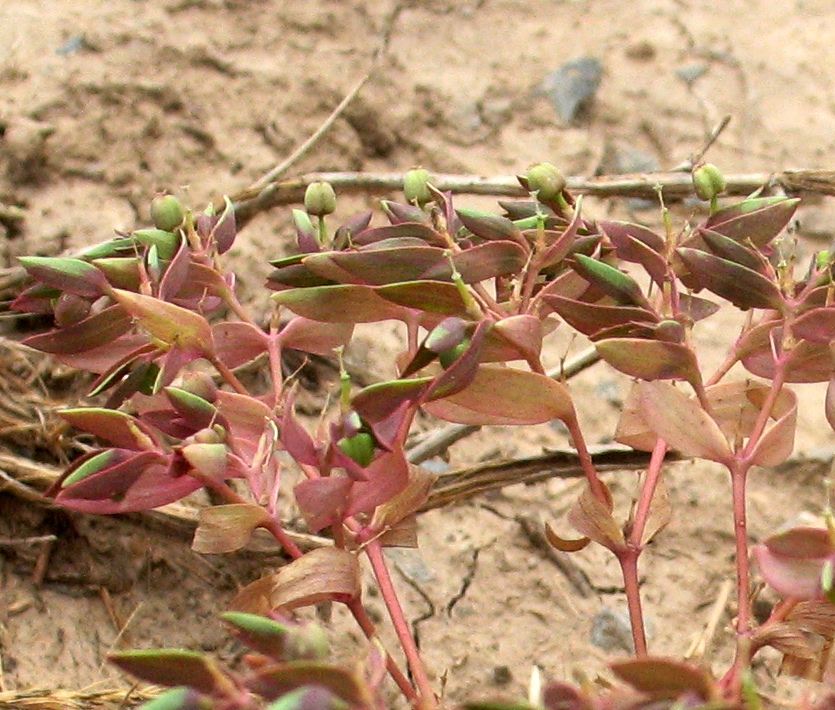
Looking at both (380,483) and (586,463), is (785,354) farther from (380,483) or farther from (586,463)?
(380,483)

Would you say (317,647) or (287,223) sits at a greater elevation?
(317,647)

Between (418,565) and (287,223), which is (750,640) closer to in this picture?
(418,565)

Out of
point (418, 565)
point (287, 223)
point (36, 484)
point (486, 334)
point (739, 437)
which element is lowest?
point (418, 565)

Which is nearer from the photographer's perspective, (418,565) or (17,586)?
(17,586)

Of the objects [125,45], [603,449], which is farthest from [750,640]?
[125,45]

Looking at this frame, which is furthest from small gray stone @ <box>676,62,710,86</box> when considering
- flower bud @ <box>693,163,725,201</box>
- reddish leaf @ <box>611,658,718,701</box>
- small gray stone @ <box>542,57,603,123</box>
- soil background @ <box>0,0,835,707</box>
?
reddish leaf @ <box>611,658,718,701</box>

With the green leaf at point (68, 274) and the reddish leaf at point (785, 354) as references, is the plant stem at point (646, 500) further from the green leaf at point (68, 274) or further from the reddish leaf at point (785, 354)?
the green leaf at point (68, 274)

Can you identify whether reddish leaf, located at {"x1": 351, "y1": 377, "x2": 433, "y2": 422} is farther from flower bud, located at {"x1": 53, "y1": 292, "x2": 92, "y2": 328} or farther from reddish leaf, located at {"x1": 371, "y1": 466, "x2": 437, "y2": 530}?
flower bud, located at {"x1": 53, "y1": 292, "x2": 92, "y2": 328}
